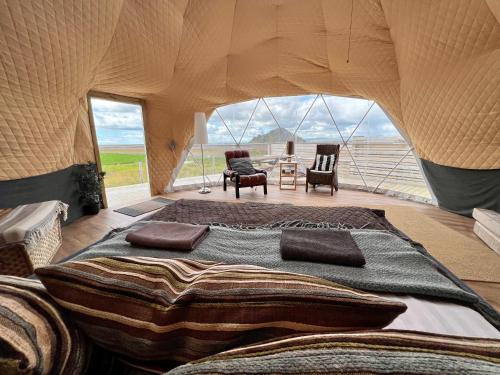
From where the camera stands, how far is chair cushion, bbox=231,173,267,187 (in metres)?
4.39

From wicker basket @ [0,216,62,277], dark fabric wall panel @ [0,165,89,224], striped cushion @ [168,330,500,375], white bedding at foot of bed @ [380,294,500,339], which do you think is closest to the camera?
striped cushion @ [168,330,500,375]

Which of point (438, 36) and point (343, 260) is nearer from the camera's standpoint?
point (343, 260)

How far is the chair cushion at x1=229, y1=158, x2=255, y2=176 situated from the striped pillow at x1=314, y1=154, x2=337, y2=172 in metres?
1.54

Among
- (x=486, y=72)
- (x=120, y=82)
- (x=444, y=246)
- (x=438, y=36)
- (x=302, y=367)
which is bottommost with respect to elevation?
(x=444, y=246)

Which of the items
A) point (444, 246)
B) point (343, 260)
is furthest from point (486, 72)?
point (343, 260)

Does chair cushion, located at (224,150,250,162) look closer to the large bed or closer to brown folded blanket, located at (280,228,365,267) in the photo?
the large bed

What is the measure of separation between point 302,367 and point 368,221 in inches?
56.0

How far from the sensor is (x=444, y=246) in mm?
2324

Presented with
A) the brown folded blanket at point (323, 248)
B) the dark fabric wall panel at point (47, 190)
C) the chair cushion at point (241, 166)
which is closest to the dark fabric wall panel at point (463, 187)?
the brown folded blanket at point (323, 248)

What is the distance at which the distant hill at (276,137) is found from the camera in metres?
5.87

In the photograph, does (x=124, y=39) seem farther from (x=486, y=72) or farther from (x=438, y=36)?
(x=486, y=72)

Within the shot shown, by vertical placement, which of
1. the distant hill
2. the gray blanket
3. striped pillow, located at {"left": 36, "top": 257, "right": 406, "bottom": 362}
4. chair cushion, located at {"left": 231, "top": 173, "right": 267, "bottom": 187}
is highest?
the distant hill

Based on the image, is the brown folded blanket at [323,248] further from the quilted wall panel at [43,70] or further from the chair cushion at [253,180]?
the chair cushion at [253,180]

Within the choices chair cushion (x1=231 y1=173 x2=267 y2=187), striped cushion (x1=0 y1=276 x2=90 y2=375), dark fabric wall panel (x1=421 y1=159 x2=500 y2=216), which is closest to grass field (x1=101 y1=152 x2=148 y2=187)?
chair cushion (x1=231 y1=173 x2=267 y2=187)
